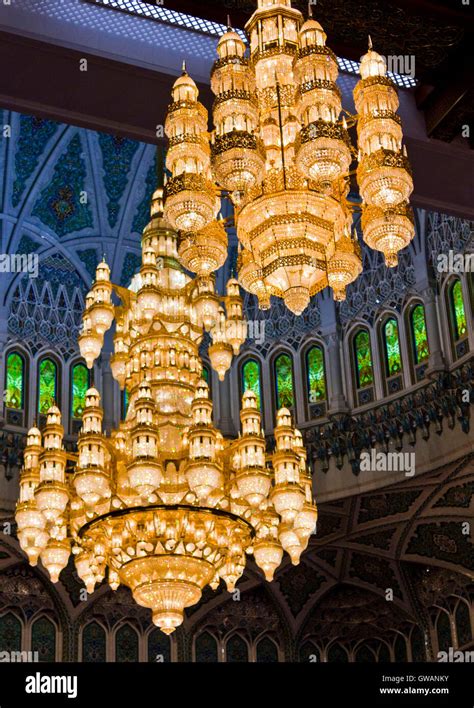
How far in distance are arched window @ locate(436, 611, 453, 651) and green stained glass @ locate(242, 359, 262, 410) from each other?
183 inches

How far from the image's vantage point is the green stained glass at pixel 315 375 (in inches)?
653

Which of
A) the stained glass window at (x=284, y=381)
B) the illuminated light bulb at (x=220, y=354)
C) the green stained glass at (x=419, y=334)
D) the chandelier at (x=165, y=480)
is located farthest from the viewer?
the stained glass window at (x=284, y=381)

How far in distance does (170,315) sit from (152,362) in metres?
0.57

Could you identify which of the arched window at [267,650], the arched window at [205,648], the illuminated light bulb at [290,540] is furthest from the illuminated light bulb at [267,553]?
the arched window at [267,650]

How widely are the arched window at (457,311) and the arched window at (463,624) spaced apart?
447 cm

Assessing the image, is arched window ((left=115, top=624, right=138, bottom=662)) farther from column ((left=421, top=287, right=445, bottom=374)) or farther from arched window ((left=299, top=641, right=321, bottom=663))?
column ((left=421, top=287, right=445, bottom=374))

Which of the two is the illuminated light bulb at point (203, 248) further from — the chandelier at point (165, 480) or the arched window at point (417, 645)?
the arched window at point (417, 645)

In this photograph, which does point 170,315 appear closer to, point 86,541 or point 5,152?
point 86,541

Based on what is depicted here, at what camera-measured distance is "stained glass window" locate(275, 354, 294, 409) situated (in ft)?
55.0

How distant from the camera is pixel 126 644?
56.9 ft

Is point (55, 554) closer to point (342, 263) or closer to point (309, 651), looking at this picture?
point (342, 263)

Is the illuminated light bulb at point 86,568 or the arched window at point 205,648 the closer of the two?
the illuminated light bulb at point 86,568

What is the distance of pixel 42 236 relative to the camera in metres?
16.5

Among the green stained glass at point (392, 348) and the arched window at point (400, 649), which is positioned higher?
the green stained glass at point (392, 348)
